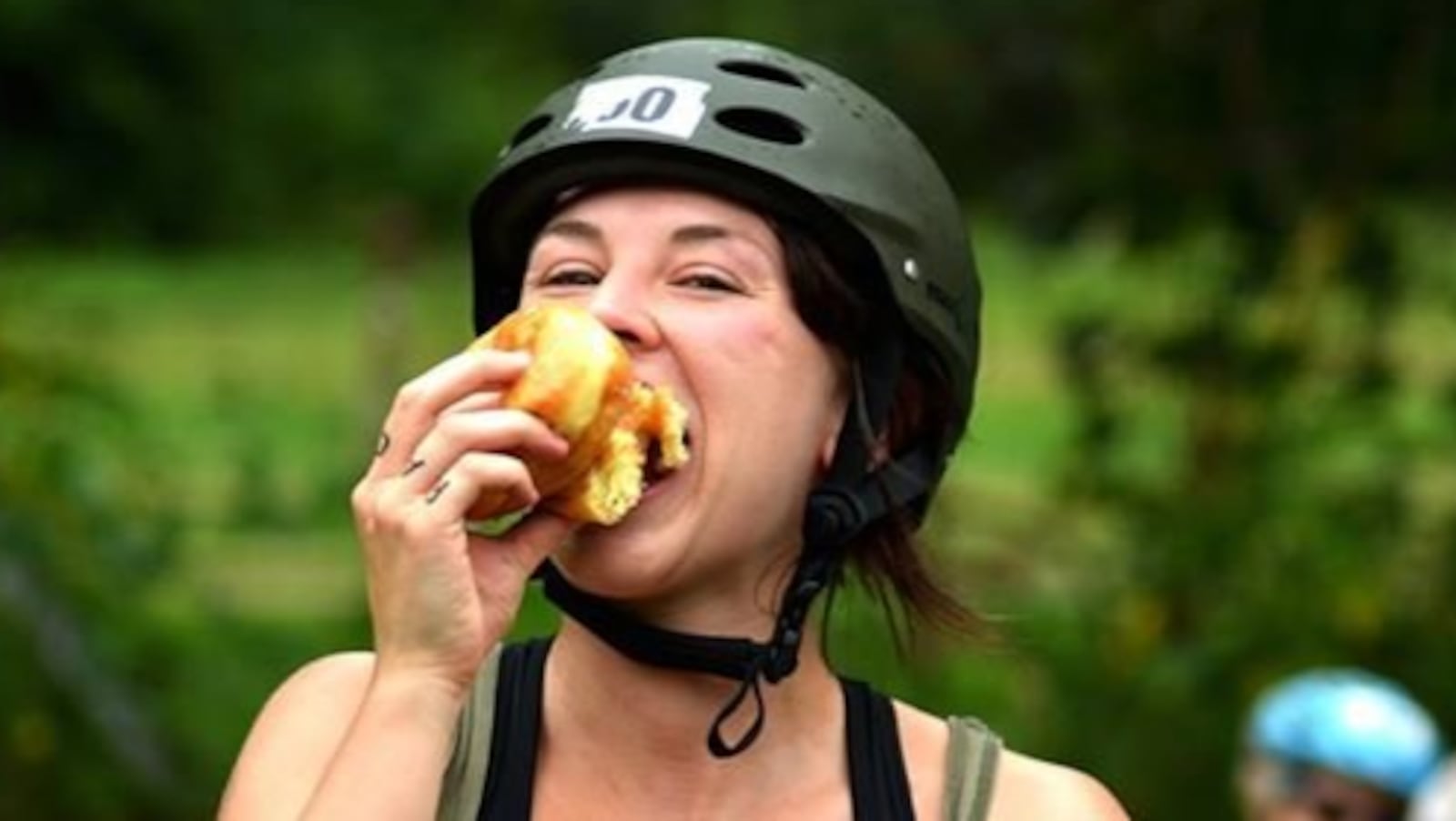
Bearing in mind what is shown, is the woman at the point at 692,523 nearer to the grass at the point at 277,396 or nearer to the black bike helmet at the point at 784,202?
the black bike helmet at the point at 784,202

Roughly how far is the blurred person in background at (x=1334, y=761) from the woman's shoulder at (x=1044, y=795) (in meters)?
4.02

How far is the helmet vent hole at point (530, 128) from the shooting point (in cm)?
402

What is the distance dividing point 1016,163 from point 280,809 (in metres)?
6.55

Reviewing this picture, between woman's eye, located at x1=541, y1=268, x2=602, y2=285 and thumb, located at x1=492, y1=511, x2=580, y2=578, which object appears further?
woman's eye, located at x1=541, y1=268, x2=602, y2=285

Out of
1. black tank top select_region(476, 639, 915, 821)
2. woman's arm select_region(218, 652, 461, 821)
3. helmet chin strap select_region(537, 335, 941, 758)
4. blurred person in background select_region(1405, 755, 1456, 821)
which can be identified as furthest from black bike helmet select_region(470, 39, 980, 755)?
blurred person in background select_region(1405, 755, 1456, 821)

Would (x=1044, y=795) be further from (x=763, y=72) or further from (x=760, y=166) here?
(x=763, y=72)

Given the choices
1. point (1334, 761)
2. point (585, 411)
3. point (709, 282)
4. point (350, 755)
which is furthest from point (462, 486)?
point (1334, 761)

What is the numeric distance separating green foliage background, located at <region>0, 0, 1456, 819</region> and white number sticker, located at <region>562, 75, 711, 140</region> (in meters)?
4.87

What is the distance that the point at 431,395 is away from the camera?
3.62m

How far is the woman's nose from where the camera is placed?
3.78 meters

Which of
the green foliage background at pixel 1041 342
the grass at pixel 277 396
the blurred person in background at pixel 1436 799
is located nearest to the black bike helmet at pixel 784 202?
the blurred person in background at pixel 1436 799

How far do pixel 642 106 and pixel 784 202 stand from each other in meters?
0.16

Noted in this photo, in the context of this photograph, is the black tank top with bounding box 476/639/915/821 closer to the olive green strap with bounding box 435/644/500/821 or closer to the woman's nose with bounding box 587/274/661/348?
the olive green strap with bounding box 435/644/500/821

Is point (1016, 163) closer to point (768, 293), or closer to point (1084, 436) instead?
point (1084, 436)
